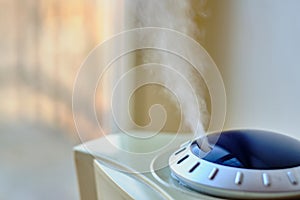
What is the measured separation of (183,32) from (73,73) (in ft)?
1.03

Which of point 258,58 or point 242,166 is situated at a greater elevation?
point 258,58

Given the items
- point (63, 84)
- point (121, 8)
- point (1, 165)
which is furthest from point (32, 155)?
point (121, 8)

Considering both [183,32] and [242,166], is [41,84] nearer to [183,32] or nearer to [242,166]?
[183,32]

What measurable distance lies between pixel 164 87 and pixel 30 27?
37cm

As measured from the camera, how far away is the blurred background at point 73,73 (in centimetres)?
90

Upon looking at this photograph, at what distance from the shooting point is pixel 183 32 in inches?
42.5

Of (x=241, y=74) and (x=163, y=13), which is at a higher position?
(x=163, y=13)

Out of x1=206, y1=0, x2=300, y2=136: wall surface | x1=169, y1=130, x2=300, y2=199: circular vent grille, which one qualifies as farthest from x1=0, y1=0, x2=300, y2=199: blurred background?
x1=169, y1=130, x2=300, y2=199: circular vent grille

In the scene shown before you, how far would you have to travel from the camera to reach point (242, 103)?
3.25ft

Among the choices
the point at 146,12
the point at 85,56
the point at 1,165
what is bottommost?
the point at 1,165

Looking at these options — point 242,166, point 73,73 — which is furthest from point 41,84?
point 242,166

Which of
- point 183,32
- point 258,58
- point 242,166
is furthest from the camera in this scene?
point 183,32

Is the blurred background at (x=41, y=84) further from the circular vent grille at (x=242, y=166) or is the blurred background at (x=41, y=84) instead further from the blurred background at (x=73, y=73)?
the circular vent grille at (x=242, y=166)

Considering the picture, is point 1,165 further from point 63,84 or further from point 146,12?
point 146,12
